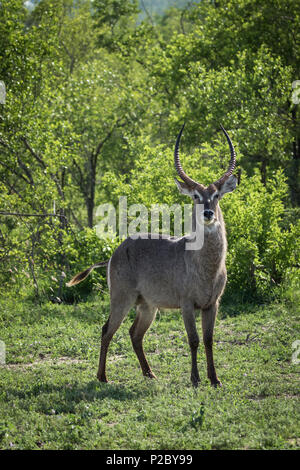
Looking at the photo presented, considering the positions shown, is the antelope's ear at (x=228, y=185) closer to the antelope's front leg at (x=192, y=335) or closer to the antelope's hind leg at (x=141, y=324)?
the antelope's front leg at (x=192, y=335)

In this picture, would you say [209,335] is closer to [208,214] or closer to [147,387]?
[147,387]

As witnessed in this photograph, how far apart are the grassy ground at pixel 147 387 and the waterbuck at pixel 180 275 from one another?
1.51ft

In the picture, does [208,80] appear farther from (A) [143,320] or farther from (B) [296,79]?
(A) [143,320]

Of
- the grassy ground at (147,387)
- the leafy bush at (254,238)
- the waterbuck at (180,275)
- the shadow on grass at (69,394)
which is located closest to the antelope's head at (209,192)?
the waterbuck at (180,275)

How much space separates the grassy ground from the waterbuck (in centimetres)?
46

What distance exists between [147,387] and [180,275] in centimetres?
127

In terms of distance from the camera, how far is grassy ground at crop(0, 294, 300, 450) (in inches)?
185

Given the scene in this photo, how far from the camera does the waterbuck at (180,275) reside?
619 centimetres

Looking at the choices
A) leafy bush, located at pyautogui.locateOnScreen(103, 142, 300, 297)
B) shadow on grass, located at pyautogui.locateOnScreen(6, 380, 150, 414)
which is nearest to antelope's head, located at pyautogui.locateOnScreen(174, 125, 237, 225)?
shadow on grass, located at pyautogui.locateOnScreen(6, 380, 150, 414)

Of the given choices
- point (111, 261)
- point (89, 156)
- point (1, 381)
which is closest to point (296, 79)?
point (89, 156)

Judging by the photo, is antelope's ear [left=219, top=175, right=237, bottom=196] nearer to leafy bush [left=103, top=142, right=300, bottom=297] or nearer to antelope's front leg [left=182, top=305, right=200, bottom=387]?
antelope's front leg [left=182, top=305, right=200, bottom=387]

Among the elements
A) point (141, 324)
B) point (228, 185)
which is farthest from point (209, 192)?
point (141, 324)

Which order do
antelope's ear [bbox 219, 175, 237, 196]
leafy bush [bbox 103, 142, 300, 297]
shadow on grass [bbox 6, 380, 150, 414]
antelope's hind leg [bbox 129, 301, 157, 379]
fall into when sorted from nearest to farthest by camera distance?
shadow on grass [bbox 6, 380, 150, 414] → antelope's ear [bbox 219, 175, 237, 196] → antelope's hind leg [bbox 129, 301, 157, 379] → leafy bush [bbox 103, 142, 300, 297]

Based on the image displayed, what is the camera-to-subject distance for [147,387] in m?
6.06
